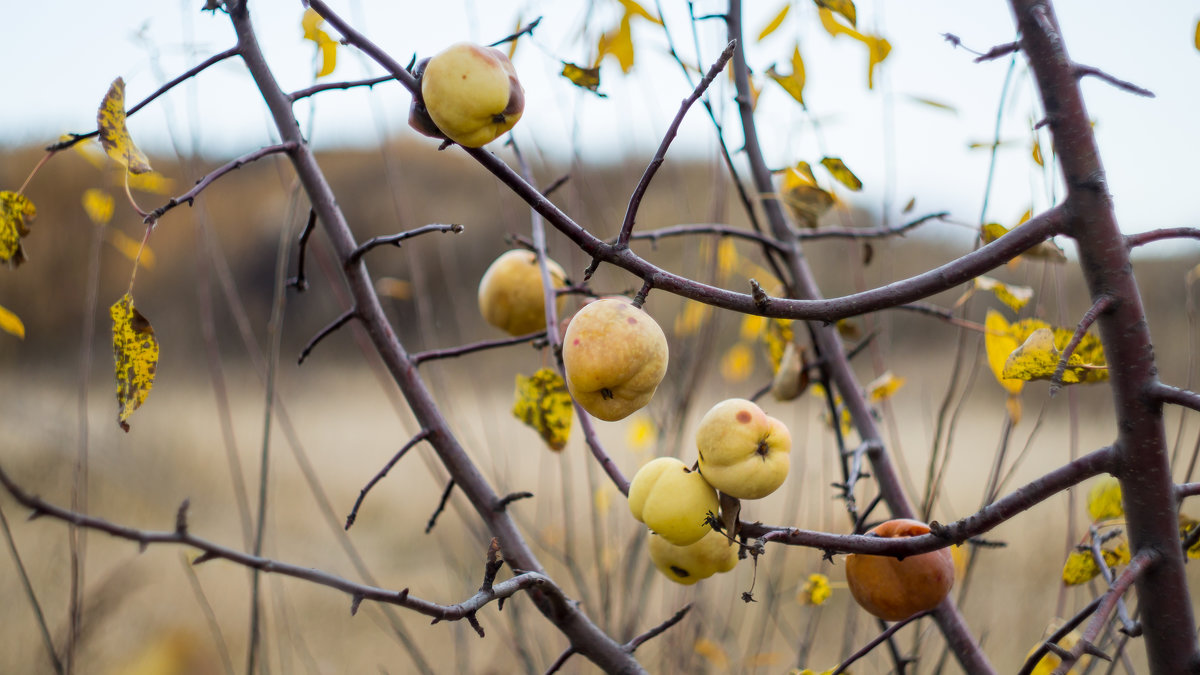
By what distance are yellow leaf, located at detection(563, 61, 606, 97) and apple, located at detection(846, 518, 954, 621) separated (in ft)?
0.62

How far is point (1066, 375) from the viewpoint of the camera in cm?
22

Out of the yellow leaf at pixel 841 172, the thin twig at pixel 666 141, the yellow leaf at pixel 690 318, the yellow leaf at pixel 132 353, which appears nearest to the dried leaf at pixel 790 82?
the yellow leaf at pixel 841 172

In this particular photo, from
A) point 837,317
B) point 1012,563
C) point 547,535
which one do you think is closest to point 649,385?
point 837,317

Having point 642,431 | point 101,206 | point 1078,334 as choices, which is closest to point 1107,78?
point 1078,334

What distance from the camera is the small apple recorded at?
0.26m

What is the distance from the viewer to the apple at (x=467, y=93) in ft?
0.62

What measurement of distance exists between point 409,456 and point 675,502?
169 centimetres

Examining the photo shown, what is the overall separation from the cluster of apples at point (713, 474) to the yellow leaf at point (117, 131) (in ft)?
0.57

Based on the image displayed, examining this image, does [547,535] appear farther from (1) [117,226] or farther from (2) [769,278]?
(1) [117,226]

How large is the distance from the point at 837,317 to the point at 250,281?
2.40 m

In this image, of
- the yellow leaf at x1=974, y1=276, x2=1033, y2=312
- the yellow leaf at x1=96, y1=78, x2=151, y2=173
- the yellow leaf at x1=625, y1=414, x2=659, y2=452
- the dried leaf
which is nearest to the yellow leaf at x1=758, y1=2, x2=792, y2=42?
the dried leaf

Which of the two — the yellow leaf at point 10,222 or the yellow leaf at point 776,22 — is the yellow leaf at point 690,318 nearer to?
the yellow leaf at point 776,22

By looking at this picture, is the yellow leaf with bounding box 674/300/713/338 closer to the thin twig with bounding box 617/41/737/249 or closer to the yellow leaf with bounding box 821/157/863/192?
the yellow leaf with bounding box 821/157/863/192

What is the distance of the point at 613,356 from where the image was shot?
0.20 m
